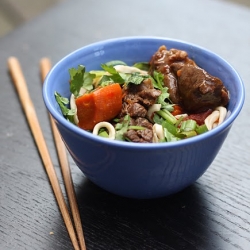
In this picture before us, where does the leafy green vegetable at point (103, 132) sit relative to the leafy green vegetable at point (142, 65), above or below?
below

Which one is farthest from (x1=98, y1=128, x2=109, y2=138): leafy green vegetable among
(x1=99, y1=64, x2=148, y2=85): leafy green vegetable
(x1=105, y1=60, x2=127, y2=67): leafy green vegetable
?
(x1=105, y1=60, x2=127, y2=67): leafy green vegetable

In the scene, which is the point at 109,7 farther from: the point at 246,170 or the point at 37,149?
the point at 246,170

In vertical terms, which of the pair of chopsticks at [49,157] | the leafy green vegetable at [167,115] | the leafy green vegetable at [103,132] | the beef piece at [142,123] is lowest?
the pair of chopsticks at [49,157]

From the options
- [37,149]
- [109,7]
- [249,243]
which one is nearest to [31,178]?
[37,149]

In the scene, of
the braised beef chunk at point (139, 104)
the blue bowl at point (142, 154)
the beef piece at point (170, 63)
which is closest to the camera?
the blue bowl at point (142, 154)

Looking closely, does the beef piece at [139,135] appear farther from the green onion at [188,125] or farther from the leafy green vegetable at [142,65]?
the leafy green vegetable at [142,65]

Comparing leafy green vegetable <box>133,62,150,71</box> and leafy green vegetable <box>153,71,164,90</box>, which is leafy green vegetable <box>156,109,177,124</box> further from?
leafy green vegetable <box>133,62,150,71</box>

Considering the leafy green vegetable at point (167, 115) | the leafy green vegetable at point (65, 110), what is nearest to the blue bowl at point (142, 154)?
the leafy green vegetable at point (65, 110)
